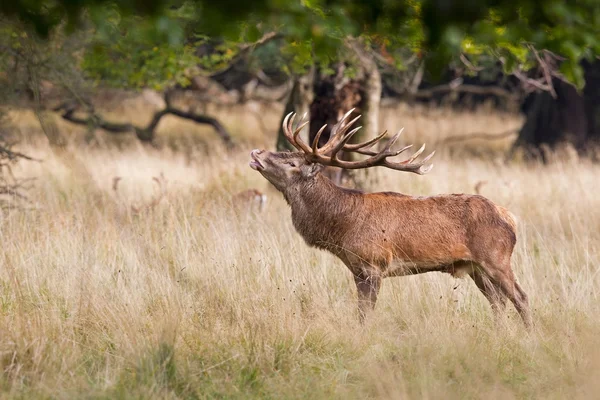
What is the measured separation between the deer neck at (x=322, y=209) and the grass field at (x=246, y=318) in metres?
0.38

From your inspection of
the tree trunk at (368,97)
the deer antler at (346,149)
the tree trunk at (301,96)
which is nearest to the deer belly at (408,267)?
the deer antler at (346,149)

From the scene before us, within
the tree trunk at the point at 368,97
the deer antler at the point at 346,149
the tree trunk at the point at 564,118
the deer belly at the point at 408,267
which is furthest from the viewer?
the tree trunk at the point at 564,118

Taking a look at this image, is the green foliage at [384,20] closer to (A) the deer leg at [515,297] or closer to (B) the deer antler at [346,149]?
(B) the deer antler at [346,149]

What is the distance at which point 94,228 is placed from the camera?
28.1 ft

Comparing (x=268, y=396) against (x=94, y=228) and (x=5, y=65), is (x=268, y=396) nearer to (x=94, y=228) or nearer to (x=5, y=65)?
(x=94, y=228)

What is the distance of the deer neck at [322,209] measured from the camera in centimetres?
666

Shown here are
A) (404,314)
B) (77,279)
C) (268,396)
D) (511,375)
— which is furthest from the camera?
(77,279)

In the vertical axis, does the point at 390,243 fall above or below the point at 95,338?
above

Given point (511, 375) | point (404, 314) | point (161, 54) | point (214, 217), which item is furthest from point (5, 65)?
point (511, 375)

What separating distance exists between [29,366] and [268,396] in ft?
4.62

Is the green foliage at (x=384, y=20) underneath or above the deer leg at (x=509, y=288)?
above

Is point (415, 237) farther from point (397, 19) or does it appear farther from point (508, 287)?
point (397, 19)

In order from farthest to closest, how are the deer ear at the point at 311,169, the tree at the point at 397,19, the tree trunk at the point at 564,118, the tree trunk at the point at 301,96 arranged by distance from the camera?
the tree trunk at the point at 564,118, the tree trunk at the point at 301,96, the deer ear at the point at 311,169, the tree at the point at 397,19

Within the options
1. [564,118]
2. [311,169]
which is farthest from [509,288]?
[564,118]
